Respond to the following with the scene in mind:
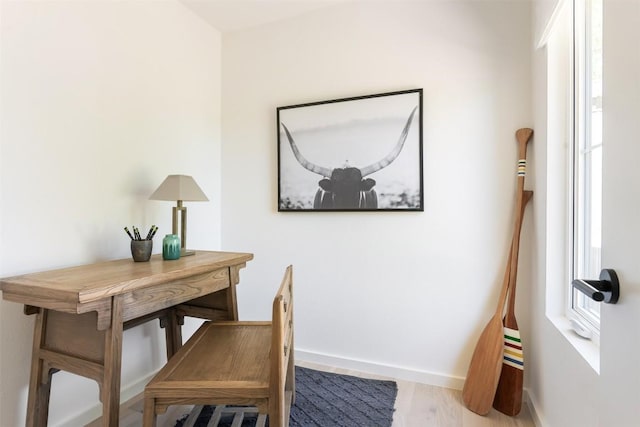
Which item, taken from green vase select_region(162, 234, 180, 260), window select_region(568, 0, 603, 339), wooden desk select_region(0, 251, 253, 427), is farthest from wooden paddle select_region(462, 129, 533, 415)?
green vase select_region(162, 234, 180, 260)

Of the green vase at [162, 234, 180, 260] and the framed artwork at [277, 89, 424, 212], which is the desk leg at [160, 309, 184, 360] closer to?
the green vase at [162, 234, 180, 260]

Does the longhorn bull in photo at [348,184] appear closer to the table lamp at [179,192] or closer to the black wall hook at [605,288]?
the table lamp at [179,192]

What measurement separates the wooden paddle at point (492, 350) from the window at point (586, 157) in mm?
305

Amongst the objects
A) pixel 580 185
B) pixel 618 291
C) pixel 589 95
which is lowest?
pixel 618 291

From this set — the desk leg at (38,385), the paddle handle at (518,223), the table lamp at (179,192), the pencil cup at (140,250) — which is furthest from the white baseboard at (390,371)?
the desk leg at (38,385)

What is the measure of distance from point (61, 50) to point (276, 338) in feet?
5.39

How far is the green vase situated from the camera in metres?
1.58

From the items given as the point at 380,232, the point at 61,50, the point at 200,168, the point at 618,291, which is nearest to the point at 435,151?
the point at 380,232

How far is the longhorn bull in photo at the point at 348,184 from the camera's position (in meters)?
2.00

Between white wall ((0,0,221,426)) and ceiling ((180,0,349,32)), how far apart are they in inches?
4.6

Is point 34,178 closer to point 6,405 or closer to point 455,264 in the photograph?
point 6,405

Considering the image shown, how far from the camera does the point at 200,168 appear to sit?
90.8 inches

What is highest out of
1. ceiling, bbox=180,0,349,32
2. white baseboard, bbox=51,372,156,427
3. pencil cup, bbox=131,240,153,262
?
ceiling, bbox=180,0,349,32

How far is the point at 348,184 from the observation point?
2.09 m
